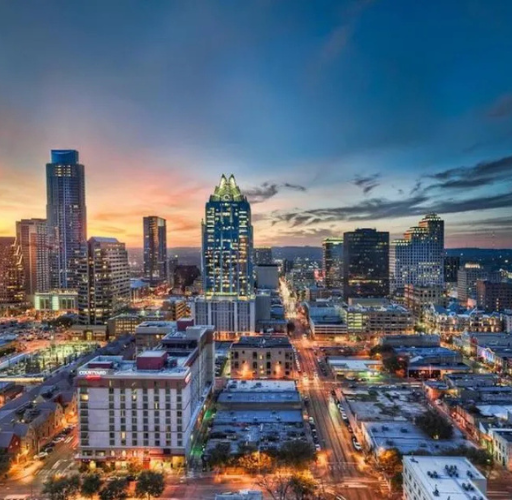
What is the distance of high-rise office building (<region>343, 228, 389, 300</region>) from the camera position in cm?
14457

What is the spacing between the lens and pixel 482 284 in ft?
403

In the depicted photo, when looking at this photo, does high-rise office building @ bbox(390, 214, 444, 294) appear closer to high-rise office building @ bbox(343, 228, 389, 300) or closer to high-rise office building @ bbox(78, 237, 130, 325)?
high-rise office building @ bbox(343, 228, 389, 300)

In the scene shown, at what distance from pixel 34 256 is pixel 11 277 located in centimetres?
2655

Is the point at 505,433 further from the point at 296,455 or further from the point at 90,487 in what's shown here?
the point at 90,487

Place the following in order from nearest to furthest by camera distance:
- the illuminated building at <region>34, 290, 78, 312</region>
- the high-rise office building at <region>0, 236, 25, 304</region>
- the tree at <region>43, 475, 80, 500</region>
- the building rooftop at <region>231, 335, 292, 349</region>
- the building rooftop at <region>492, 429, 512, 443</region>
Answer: the tree at <region>43, 475, 80, 500</region> < the building rooftop at <region>492, 429, 512, 443</region> < the building rooftop at <region>231, 335, 292, 349</region> < the illuminated building at <region>34, 290, 78, 312</region> < the high-rise office building at <region>0, 236, 25, 304</region>

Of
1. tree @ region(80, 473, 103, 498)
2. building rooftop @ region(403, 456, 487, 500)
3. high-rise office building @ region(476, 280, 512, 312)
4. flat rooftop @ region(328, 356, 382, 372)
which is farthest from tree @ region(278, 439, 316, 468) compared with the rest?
high-rise office building @ region(476, 280, 512, 312)

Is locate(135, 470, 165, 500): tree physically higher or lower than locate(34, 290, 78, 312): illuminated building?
lower

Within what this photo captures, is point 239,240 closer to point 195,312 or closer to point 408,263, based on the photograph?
point 195,312

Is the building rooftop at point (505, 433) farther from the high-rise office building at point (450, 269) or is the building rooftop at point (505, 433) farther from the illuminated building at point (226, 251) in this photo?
the high-rise office building at point (450, 269)

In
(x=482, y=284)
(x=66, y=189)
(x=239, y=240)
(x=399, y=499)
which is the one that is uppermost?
(x=66, y=189)

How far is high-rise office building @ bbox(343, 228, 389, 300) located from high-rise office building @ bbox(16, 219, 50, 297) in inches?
4170

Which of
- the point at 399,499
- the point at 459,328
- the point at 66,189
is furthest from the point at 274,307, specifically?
the point at 66,189

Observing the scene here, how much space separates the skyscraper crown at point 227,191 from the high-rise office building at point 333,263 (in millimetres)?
91880

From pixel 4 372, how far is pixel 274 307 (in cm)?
6112
